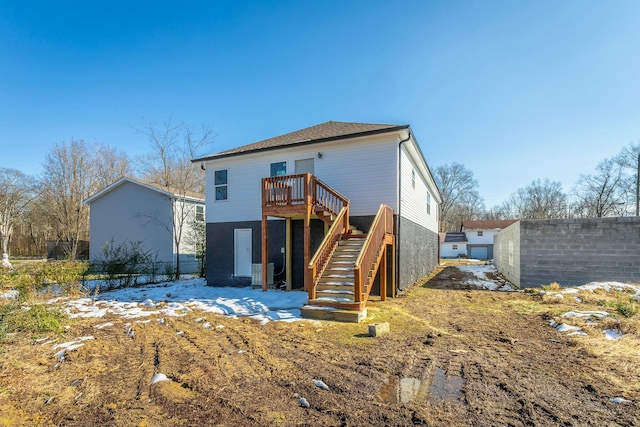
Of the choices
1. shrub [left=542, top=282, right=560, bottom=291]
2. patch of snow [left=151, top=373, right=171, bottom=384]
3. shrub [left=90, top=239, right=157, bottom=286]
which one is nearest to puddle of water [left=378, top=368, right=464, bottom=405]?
patch of snow [left=151, top=373, right=171, bottom=384]

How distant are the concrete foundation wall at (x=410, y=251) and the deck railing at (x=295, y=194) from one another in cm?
226

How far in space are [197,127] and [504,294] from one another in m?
15.1

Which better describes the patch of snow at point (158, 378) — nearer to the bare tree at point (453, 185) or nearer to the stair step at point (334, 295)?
the stair step at point (334, 295)

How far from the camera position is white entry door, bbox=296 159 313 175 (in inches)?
452

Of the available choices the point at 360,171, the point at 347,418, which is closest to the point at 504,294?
the point at 360,171

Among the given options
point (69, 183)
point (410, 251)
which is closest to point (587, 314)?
point (410, 251)

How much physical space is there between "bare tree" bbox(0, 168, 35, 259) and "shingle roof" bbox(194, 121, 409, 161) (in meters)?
23.5

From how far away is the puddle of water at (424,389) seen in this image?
3.45 metres

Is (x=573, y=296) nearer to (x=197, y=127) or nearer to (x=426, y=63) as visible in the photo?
(x=426, y=63)

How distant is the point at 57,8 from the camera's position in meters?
9.40

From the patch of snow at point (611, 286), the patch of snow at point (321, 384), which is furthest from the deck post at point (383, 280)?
the patch of snow at point (611, 286)

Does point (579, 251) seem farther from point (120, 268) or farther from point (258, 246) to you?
point (120, 268)

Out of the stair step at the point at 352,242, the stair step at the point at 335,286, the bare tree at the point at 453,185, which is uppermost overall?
the bare tree at the point at 453,185

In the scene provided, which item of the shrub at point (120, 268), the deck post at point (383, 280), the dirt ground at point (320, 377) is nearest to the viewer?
the dirt ground at point (320, 377)
